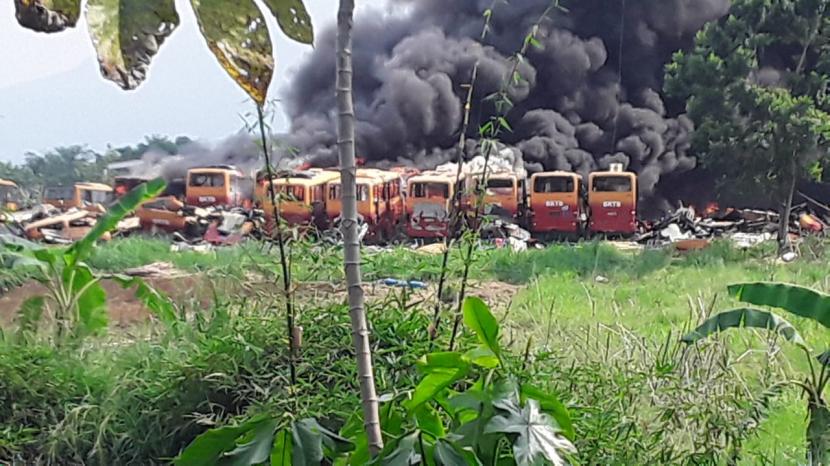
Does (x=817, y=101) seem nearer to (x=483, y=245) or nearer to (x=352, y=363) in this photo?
(x=483, y=245)

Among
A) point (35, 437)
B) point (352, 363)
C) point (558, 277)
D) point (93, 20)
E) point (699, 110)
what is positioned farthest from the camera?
point (699, 110)

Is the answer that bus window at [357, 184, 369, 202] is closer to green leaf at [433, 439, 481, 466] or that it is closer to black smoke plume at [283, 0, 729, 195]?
black smoke plume at [283, 0, 729, 195]

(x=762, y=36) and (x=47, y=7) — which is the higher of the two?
(x=762, y=36)

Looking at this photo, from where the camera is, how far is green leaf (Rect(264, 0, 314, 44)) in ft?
1.20

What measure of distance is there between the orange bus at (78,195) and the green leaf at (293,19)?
1168 millimetres

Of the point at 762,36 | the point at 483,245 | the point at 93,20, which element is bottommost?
the point at 483,245

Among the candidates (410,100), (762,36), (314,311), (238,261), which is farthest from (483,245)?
(762,36)

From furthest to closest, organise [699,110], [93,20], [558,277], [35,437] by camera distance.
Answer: [699,110] → [558,277] → [35,437] → [93,20]

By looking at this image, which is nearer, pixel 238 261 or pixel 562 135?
pixel 238 261

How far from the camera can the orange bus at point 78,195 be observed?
1449 millimetres

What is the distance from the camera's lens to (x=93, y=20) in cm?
33

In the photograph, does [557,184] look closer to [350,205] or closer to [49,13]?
[350,205]

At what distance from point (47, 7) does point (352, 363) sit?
0.60 meters

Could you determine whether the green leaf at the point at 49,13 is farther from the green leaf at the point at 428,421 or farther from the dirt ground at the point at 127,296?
the dirt ground at the point at 127,296
